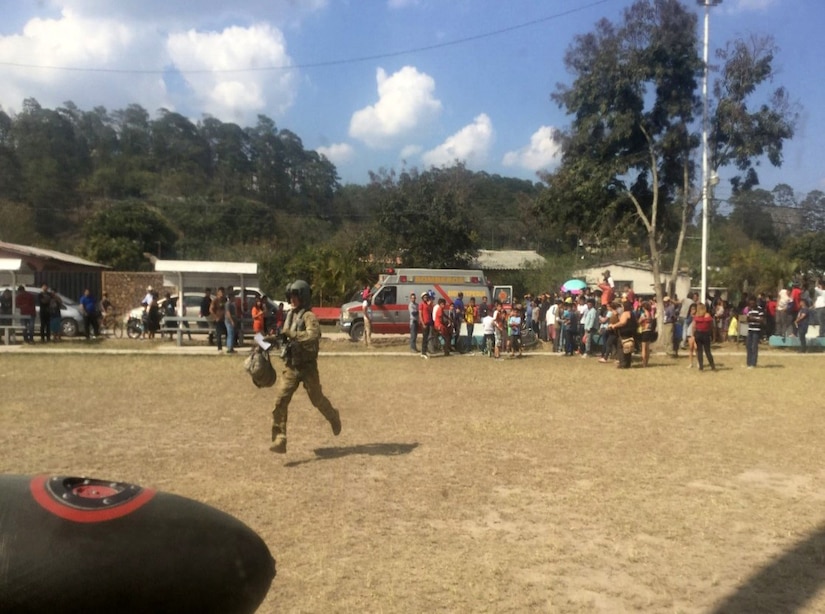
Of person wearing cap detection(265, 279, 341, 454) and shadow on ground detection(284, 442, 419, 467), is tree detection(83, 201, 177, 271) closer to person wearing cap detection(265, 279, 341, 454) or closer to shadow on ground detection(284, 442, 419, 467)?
shadow on ground detection(284, 442, 419, 467)

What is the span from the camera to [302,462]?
802cm

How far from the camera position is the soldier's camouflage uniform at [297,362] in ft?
26.6

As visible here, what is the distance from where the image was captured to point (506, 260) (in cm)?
5262

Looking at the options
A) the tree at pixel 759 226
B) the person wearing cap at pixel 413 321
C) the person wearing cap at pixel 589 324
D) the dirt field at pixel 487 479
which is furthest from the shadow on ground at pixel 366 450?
the tree at pixel 759 226

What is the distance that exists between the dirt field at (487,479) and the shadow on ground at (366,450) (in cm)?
5

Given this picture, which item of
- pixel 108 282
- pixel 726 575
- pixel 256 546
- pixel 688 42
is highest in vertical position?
pixel 688 42

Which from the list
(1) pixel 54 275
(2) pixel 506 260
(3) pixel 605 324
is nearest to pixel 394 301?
(3) pixel 605 324

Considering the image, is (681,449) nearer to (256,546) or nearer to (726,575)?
(726,575)

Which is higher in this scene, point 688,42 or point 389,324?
point 688,42

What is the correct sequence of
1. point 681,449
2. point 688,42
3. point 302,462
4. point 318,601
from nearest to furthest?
point 318,601 < point 302,462 < point 681,449 < point 688,42

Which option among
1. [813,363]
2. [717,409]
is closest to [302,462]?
[717,409]

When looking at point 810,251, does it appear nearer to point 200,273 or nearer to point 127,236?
point 200,273

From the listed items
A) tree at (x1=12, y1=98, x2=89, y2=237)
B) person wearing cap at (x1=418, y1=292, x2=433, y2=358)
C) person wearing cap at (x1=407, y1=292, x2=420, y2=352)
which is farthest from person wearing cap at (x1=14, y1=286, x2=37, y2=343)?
tree at (x1=12, y1=98, x2=89, y2=237)

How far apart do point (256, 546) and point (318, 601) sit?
220 centimetres
